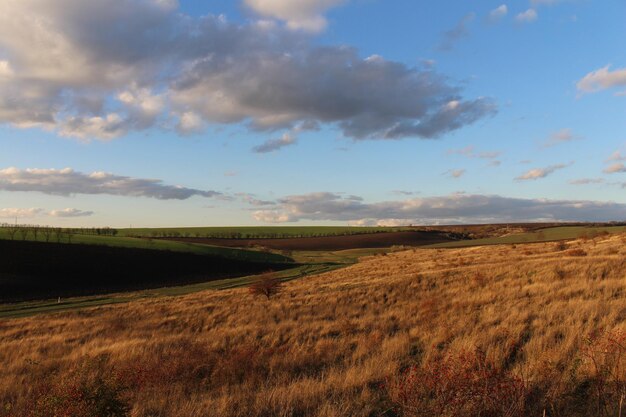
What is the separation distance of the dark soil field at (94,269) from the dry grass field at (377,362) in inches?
1719

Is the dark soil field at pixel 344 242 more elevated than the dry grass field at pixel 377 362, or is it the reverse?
the dry grass field at pixel 377 362

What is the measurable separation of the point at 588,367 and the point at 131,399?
8.35m

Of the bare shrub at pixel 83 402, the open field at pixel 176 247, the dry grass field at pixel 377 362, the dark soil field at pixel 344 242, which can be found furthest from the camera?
the dark soil field at pixel 344 242

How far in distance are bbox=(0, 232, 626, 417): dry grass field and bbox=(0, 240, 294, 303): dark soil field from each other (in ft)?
143

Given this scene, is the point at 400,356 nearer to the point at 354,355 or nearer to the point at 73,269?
the point at 354,355

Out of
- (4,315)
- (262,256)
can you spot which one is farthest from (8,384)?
(262,256)

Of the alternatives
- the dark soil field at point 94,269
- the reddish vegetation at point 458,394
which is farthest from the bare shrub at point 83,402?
the dark soil field at point 94,269

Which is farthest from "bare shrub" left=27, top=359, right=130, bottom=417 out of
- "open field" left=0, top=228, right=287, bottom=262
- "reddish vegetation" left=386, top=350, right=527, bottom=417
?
"open field" left=0, top=228, right=287, bottom=262

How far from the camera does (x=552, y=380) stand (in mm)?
7402

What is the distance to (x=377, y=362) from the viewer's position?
989 cm

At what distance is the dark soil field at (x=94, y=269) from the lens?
2362 inches

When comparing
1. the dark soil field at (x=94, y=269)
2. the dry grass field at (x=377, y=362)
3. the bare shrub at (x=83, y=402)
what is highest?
the bare shrub at (x=83, y=402)

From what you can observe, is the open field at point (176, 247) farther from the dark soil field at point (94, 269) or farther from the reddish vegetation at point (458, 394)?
the reddish vegetation at point (458, 394)

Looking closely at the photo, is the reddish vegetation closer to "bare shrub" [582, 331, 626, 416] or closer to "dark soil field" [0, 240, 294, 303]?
"bare shrub" [582, 331, 626, 416]
